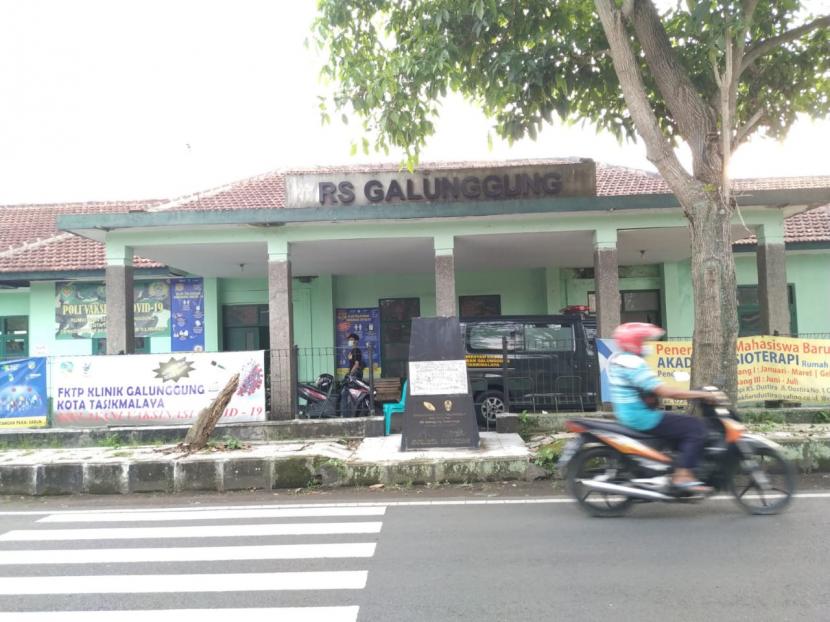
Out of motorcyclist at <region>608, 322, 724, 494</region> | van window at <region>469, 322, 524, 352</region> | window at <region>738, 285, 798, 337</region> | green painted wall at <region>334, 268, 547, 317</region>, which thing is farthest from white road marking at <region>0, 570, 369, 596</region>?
window at <region>738, 285, 798, 337</region>

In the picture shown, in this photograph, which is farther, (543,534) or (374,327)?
(374,327)

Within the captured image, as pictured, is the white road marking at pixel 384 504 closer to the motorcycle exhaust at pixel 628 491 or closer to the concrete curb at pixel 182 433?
the motorcycle exhaust at pixel 628 491

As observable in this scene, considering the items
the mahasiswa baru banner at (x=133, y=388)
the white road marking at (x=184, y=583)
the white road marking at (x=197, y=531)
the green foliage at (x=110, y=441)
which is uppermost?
the mahasiswa baru banner at (x=133, y=388)

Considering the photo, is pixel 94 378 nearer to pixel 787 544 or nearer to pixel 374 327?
pixel 374 327

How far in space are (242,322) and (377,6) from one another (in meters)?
10.3

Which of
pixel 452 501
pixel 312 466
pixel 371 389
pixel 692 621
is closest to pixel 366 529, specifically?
pixel 452 501

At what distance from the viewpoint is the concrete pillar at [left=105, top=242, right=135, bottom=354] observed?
39.7 feet

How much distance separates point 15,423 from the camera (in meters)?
10.7

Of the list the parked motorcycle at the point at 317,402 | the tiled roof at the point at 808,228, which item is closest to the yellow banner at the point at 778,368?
the tiled roof at the point at 808,228

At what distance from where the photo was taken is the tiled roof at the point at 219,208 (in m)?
14.0

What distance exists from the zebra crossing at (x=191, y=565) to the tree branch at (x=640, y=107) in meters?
5.51

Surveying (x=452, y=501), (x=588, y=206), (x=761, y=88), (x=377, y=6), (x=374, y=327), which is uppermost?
(x=377, y=6)

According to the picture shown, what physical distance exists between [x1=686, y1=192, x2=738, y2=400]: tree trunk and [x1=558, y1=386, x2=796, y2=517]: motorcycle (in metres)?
2.18

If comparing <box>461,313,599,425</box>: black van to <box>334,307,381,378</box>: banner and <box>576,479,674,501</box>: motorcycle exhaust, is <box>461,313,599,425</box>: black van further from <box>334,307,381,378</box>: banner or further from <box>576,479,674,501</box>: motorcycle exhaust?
<box>334,307,381,378</box>: banner
